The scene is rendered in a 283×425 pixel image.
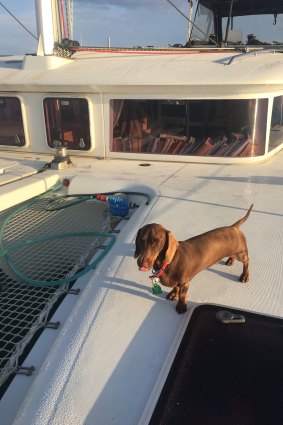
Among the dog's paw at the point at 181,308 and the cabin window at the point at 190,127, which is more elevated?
the cabin window at the point at 190,127

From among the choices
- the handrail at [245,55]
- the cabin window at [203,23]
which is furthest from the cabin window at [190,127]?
the cabin window at [203,23]

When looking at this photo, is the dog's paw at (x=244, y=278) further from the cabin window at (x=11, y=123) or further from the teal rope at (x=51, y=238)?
the cabin window at (x=11, y=123)

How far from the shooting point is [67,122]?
5227mm

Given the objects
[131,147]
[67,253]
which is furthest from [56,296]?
[131,147]

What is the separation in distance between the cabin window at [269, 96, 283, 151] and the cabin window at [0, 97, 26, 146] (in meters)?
3.50

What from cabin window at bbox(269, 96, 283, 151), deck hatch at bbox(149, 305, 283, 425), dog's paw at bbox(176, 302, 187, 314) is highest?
cabin window at bbox(269, 96, 283, 151)

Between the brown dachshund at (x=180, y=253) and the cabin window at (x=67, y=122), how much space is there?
3311 millimetres

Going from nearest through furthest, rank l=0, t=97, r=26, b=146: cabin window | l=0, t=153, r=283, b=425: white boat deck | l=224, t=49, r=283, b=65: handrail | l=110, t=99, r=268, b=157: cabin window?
l=0, t=153, r=283, b=425: white boat deck
l=110, t=99, r=268, b=157: cabin window
l=224, t=49, r=283, b=65: handrail
l=0, t=97, r=26, b=146: cabin window

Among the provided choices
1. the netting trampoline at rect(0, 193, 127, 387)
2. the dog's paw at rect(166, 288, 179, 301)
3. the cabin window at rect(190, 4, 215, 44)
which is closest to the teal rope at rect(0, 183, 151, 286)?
the netting trampoline at rect(0, 193, 127, 387)

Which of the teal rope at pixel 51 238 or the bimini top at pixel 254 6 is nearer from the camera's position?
the teal rope at pixel 51 238

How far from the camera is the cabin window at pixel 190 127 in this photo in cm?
465

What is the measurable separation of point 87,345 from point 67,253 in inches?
54.1

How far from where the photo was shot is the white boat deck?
1640 millimetres

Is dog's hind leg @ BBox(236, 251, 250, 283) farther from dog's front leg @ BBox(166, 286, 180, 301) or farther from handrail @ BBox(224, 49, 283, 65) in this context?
handrail @ BBox(224, 49, 283, 65)
